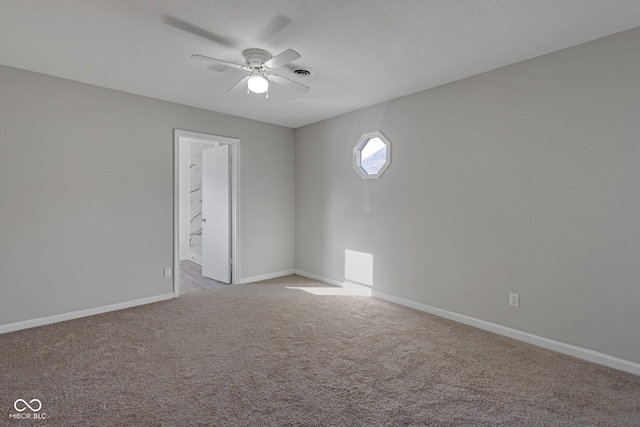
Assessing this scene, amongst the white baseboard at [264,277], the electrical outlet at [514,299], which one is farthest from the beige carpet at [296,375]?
the white baseboard at [264,277]

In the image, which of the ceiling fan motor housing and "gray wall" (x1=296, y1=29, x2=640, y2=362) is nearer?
"gray wall" (x1=296, y1=29, x2=640, y2=362)

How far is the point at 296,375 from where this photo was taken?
2.27 meters

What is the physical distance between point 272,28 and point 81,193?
272 cm

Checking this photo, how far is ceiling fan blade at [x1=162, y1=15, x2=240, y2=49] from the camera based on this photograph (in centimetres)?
218

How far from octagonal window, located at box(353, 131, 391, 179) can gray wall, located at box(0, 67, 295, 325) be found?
6.61ft

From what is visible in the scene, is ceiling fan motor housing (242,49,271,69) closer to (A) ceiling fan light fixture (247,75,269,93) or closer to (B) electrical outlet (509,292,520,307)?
(A) ceiling fan light fixture (247,75,269,93)

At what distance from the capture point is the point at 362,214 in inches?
168

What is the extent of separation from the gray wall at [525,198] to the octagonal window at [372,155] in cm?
10

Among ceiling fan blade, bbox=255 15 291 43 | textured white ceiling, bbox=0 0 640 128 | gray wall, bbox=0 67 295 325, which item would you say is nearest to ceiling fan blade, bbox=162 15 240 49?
textured white ceiling, bbox=0 0 640 128

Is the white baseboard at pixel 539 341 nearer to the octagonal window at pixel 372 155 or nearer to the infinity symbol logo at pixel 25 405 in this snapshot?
the octagonal window at pixel 372 155

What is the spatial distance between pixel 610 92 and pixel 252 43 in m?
2.79

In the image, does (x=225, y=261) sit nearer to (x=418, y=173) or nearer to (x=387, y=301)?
(x=387, y=301)
